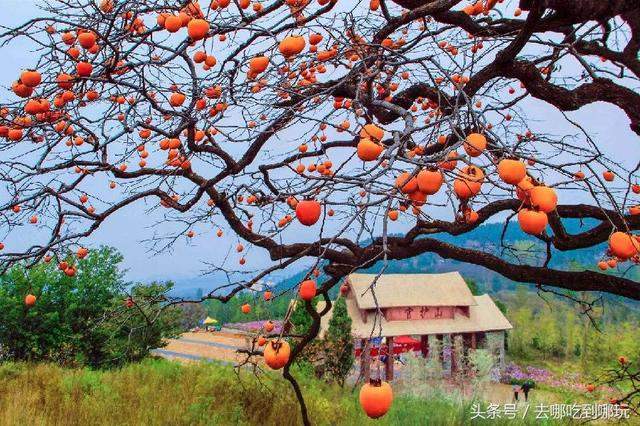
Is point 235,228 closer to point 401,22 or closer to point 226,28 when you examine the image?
A: point 226,28

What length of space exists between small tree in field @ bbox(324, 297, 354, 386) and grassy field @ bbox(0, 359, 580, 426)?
3.93 metres

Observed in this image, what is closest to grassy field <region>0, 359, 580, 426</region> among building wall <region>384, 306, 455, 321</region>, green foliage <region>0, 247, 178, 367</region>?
green foliage <region>0, 247, 178, 367</region>

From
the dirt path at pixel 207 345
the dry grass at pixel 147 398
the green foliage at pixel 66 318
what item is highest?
the green foliage at pixel 66 318

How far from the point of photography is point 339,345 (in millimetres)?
12094

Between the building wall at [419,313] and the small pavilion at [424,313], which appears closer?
the small pavilion at [424,313]

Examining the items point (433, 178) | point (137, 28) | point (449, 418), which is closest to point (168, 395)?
point (449, 418)

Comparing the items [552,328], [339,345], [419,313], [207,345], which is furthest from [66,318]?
[552,328]

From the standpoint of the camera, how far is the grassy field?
554 centimetres

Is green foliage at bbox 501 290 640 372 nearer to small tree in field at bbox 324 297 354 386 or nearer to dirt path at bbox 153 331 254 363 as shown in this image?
small tree in field at bbox 324 297 354 386

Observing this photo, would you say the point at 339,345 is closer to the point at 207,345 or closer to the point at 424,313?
the point at 424,313

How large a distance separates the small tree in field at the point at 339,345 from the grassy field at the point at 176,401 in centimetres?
393

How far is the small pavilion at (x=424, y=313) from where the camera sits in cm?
1759

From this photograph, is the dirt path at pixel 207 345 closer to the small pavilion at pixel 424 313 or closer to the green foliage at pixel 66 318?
the small pavilion at pixel 424 313

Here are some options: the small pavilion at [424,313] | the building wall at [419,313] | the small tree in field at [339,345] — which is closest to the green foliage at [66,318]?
the small tree in field at [339,345]
